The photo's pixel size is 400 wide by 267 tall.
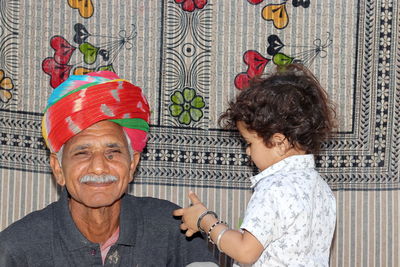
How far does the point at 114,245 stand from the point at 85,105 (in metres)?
0.53

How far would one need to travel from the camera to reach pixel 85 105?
263 centimetres

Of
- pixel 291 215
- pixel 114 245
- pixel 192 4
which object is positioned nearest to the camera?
→ pixel 291 215

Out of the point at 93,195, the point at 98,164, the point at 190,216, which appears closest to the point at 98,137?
the point at 98,164

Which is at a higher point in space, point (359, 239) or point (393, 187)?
point (393, 187)

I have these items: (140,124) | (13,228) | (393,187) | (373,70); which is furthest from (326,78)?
(13,228)

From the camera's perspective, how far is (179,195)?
11.9 ft

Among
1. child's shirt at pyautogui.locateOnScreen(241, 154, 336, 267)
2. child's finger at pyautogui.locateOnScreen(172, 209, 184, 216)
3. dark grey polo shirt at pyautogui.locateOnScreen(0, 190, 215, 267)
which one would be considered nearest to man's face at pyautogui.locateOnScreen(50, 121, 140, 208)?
dark grey polo shirt at pyautogui.locateOnScreen(0, 190, 215, 267)

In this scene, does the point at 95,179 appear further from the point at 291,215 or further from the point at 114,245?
the point at 291,215

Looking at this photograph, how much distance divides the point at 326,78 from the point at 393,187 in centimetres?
62

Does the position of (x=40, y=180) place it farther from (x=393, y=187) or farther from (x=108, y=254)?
(x=393, y=187)

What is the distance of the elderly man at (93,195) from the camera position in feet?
8.63

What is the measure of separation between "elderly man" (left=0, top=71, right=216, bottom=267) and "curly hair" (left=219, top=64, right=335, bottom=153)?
0.41 meters

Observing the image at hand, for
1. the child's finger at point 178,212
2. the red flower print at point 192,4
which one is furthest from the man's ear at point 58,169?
the red flower print at point 192,4

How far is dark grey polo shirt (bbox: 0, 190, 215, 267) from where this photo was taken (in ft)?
8.50
